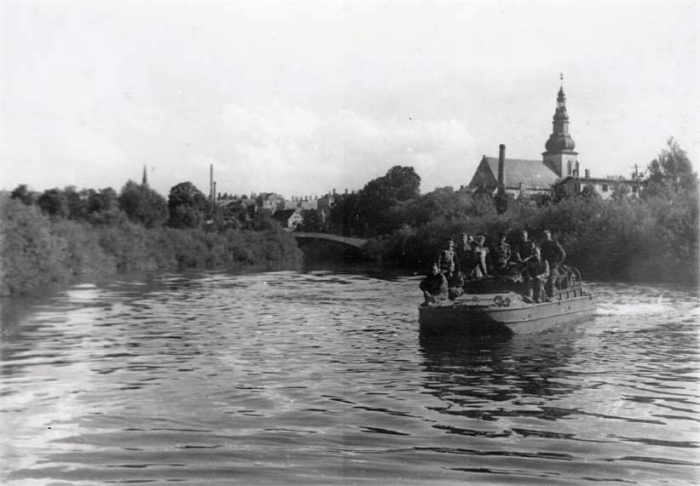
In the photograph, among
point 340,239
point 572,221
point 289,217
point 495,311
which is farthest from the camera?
point 289,217

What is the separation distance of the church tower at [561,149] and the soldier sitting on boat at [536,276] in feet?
387

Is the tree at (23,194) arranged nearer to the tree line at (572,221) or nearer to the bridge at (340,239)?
the tree line at (572,221)

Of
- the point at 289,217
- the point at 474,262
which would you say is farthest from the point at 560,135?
the point at 474,262

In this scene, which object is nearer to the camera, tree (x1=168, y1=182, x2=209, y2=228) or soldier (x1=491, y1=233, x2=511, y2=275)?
soldier (x1=491, y1=233, x2=511, y2=275)

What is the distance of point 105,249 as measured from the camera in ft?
204

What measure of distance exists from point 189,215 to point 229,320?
62.4 meters

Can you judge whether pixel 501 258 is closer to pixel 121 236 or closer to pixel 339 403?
pixel 339 403

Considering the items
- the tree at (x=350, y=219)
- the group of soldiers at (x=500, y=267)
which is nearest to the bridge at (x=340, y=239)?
the tree at (x=350, y=219)

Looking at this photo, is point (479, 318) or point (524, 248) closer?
point (479, 318)

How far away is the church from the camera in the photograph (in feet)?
441

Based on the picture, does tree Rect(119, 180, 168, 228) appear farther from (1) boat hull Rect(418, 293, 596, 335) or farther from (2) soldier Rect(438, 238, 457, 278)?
(1) boat hull Rect(418, 293, 596, 335)

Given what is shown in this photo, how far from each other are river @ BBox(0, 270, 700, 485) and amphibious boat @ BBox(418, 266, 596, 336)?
2.27 feet

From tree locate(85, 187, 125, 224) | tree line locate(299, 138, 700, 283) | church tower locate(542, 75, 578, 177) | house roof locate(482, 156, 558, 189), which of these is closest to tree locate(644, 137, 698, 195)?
tree line locate(299, 138, 700, 283)

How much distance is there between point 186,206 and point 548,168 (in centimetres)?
7355
